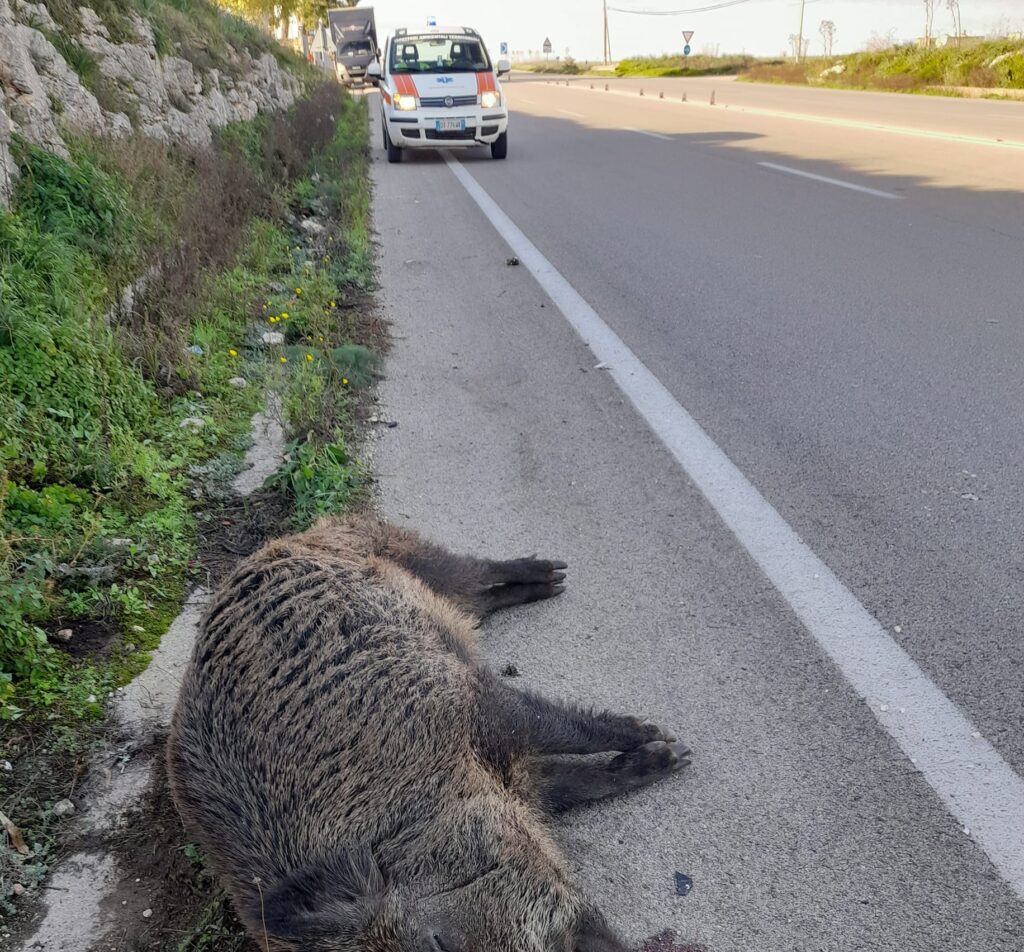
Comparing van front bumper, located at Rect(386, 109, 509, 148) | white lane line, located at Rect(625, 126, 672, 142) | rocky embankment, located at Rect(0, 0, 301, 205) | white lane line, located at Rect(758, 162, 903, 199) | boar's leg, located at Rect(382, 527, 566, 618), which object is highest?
rocky embankment, located at Rect(0, 0, 301, 205)

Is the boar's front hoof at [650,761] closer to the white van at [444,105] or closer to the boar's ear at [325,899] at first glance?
the boar's ear at [325,899]

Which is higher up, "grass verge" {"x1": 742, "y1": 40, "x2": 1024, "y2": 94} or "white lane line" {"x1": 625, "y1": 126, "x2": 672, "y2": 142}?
"grass verge" {"x1": 742, "y1": 40, "x2": 1024, "y2": 94}

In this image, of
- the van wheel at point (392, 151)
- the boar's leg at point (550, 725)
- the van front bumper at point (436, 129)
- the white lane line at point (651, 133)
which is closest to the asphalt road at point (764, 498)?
the boar's leg at point (550, 725)

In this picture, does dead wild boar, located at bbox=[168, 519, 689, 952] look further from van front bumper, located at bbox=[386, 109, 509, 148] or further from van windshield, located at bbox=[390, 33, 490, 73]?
van windshield, located at bbox=[390, 33, 490, 73]

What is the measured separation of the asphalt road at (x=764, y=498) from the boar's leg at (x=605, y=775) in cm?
5

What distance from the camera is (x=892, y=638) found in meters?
3.17

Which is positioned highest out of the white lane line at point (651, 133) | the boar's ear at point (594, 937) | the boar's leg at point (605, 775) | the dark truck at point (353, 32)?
the dark truck at point (353, 32)

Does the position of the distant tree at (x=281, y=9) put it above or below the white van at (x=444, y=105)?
above

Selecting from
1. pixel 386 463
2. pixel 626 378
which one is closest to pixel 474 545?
pixel 386 463

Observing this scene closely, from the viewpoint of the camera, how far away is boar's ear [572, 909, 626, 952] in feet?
6.97

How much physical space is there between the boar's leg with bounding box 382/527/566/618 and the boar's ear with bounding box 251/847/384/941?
1300mm

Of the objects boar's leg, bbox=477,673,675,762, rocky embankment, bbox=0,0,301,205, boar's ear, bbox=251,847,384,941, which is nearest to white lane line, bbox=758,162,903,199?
rocky embankment, bbox=0,0,301,205

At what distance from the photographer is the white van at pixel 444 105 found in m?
14.8

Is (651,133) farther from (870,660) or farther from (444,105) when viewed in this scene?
(870,660)
